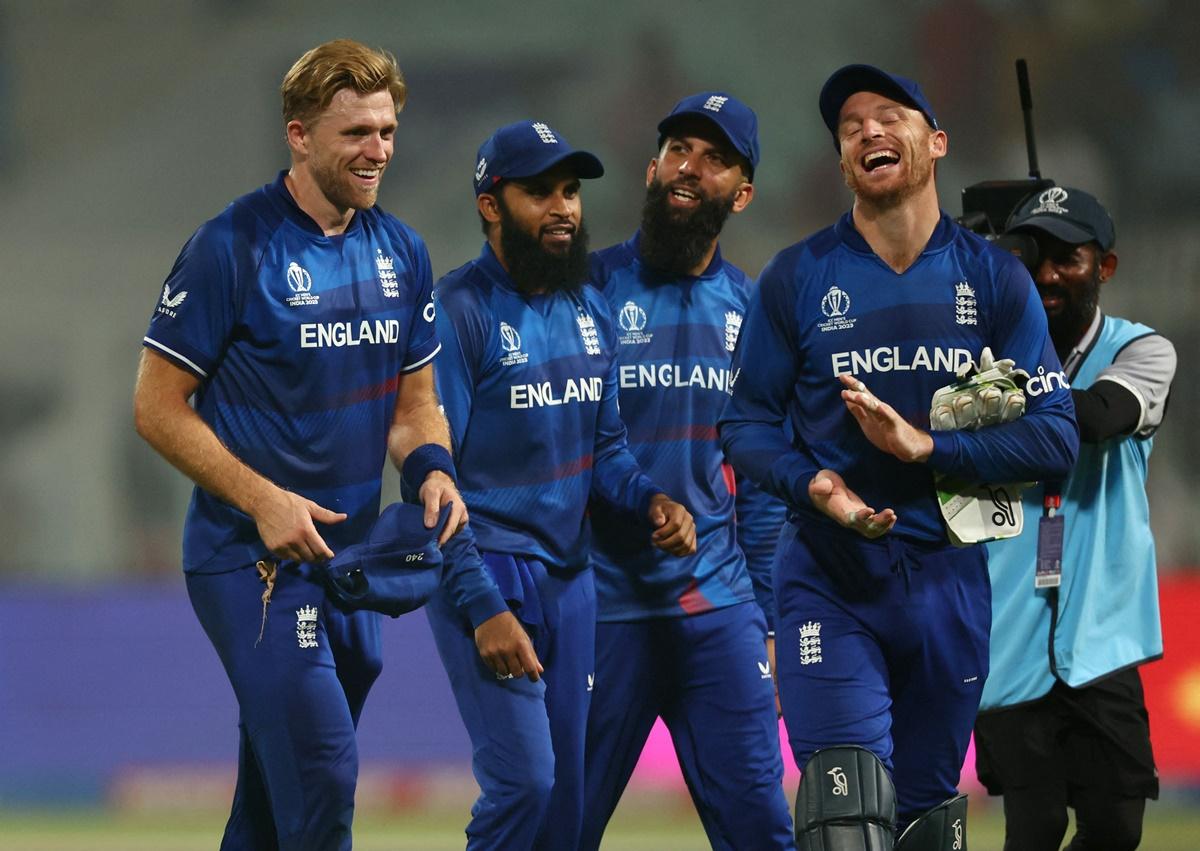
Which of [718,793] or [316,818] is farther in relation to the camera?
[718,793]

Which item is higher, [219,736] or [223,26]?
[223,26]

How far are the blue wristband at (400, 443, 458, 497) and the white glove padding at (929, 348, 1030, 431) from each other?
117 centimetres

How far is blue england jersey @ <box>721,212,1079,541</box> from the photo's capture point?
4434mm

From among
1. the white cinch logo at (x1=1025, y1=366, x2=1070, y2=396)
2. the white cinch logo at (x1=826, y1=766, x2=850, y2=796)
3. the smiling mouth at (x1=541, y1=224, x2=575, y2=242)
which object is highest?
the smiling mouth at (x1=541, y1=224, x2=575, y2=242)

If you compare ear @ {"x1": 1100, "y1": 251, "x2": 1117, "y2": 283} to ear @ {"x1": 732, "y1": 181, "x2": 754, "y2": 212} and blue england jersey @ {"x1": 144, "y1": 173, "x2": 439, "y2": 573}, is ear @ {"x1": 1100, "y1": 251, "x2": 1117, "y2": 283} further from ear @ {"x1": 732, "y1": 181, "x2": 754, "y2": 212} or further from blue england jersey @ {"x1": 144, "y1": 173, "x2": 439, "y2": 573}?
blue england jersey @ {"x1": 144, "y1": 173, "x2": 439, "y2": 573}

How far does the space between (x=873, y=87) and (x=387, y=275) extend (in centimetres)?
126

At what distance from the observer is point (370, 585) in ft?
14.2

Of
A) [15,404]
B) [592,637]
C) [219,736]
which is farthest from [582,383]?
[15,404]

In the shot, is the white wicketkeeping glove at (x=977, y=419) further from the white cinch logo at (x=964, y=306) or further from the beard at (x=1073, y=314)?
the beard at (x=1073, y=314)

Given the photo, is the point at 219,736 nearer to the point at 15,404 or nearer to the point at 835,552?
the point at 15,404

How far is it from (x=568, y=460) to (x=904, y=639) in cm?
111

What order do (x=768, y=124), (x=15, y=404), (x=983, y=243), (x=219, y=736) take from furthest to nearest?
(x=768, y=124) → (x=15, y=404) → (x=219, y=736) → (x=983, y=243)

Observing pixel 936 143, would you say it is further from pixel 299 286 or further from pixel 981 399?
pixel 299 286

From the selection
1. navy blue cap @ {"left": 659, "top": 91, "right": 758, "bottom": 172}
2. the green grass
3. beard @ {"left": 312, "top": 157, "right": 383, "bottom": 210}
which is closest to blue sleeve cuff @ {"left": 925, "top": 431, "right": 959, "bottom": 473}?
beard @ {"left": 312, "top": 157, "right": 383, "bottom": 210}
